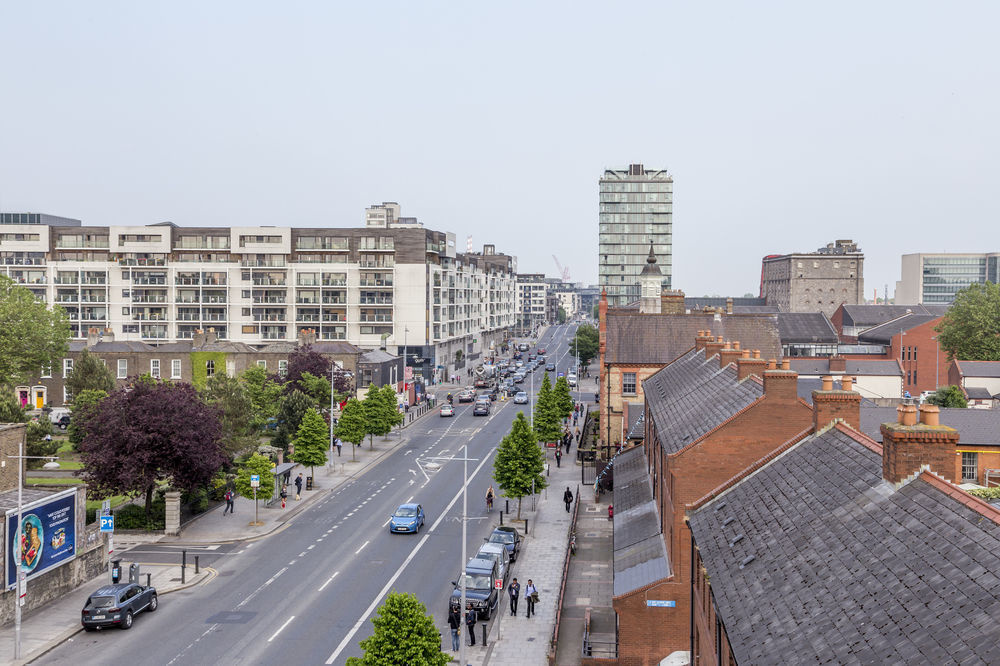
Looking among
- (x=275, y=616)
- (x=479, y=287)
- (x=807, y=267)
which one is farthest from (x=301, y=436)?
(x=807, y=267)

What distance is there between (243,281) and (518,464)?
7925cm

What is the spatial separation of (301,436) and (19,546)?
25.7 m

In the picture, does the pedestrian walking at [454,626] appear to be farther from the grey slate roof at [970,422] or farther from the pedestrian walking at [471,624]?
the grey slate roof at [970,422]

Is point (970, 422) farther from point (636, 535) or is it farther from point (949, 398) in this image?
point (636, 535)

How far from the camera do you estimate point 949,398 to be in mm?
71188

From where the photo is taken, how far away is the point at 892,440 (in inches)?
627

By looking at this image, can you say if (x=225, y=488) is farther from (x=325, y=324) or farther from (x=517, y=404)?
(x=325, y=324)

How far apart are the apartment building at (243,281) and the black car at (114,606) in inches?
3169

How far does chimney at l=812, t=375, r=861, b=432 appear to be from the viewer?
2297 centimetres

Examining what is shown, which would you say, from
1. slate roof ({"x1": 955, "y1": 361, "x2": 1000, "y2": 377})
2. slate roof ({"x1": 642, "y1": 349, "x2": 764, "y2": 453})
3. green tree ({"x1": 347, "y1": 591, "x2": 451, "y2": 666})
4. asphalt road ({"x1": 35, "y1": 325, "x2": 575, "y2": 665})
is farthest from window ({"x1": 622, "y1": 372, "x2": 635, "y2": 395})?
green tree ({"x1": 347, "y1": 591, "x2": 451, "y2": 666})

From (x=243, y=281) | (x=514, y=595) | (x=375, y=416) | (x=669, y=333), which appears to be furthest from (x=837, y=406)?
(x=243, y=281)

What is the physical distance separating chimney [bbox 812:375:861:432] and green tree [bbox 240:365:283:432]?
54409mm

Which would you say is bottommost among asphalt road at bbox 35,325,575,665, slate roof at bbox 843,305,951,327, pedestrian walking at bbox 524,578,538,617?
asphalt road at bbox 35,325,575,665

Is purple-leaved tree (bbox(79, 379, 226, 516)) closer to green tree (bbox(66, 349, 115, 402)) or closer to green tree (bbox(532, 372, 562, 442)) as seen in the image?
green tree (bbox(532, 372, 562, 442))
